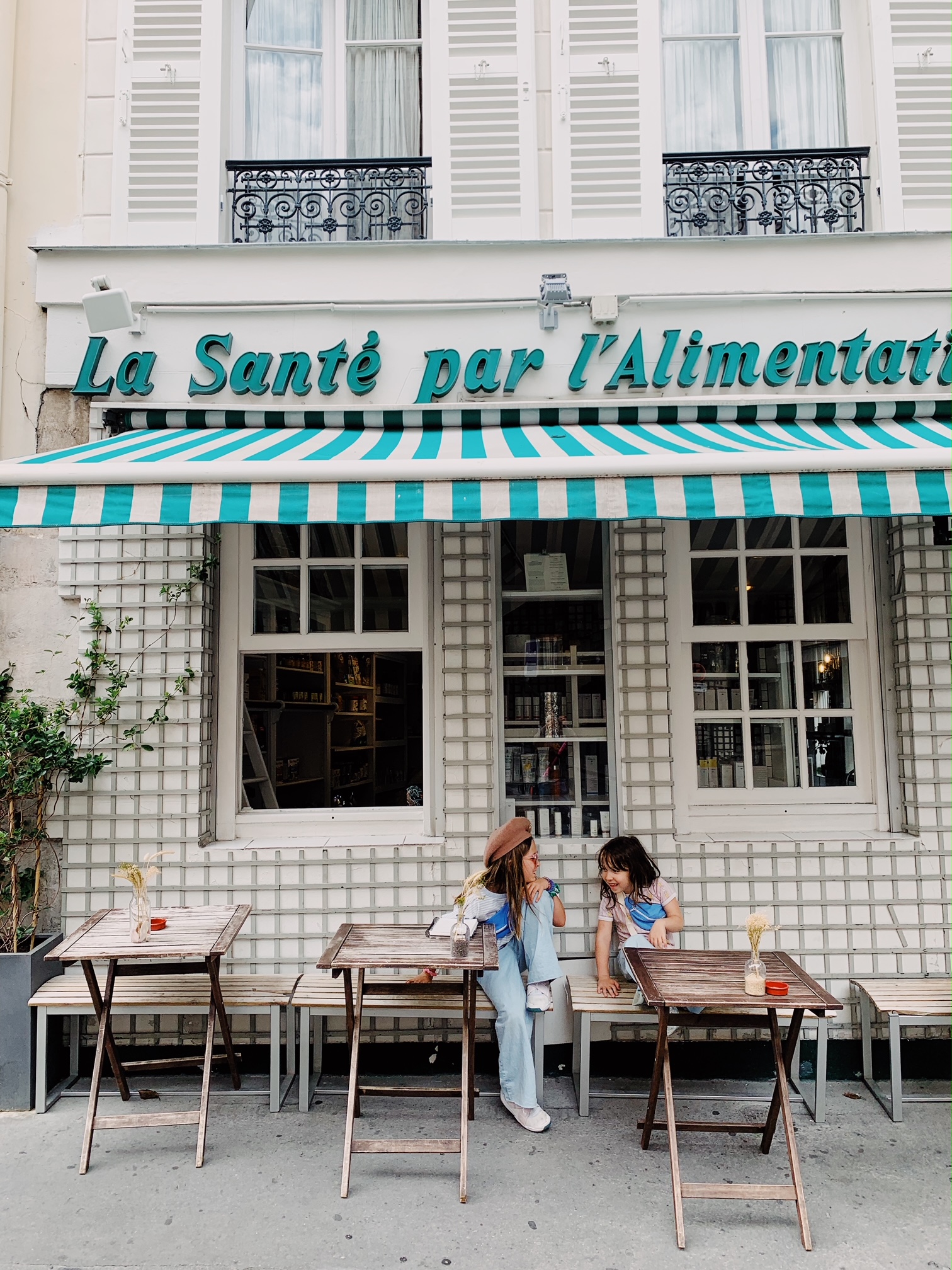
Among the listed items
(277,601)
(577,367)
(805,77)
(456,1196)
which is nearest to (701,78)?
(805,77)

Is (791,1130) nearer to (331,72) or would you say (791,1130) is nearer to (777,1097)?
(777,1097)

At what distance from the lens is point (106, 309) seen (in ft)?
16.2

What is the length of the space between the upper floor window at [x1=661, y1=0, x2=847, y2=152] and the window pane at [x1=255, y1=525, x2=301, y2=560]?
356 cm

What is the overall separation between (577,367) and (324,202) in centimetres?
198

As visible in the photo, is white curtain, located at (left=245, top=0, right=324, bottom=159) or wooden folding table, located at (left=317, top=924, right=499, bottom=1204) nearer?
wooden folding table, located at (left=317, top=924, right=499, bottom=1204)

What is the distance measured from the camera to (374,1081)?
15.3 feet

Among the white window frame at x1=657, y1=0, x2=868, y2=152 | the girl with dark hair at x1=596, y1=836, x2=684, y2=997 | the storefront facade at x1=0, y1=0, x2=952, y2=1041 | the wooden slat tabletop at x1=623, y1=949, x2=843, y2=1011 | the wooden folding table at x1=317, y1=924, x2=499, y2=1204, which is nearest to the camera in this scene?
the wooden slat tabletop at x1=623, y1=949, x2=843, y2=1011

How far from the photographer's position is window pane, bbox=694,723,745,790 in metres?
5.14

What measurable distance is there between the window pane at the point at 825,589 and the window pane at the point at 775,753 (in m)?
0.68

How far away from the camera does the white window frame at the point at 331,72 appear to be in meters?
5.54

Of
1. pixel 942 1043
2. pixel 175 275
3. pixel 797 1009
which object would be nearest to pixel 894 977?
pixel 942 1043

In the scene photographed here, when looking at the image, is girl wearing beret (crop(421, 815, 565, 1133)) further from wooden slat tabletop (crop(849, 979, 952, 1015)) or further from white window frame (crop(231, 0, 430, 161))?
white window frame (crop(231, 0, 430, 161))

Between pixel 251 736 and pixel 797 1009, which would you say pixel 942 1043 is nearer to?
pixel 797 1009

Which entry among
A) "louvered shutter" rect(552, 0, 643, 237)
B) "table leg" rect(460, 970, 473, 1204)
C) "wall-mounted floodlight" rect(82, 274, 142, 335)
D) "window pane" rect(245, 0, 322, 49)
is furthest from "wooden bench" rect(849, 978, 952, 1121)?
"window pane" rect(245, 0, 322, 49)
